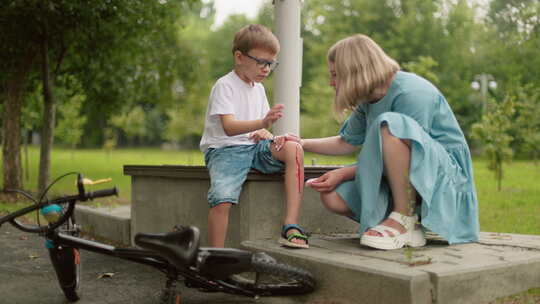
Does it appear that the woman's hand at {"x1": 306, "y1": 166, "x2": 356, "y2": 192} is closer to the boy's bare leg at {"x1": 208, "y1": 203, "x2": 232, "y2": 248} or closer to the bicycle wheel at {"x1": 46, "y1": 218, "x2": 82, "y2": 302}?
the boy's bare leg at {"x1": 208, "y1": 203, "x2": 232, "y2": 248}

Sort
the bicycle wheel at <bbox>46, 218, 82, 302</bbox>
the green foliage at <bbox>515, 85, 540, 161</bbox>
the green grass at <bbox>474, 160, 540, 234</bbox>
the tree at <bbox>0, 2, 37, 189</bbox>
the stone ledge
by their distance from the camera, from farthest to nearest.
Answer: the green foliage at <bbox>515, 85, 540, 161</bbox>
the tree at <bbox>0, 2, 37, 189</bbox>
the green grass at <bbox>474, 160, 540, 234</bbox>
the stone ledge
the bicycle wheel at <bbox>46, 218, 82, 302</bbox>

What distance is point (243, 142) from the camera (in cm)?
384

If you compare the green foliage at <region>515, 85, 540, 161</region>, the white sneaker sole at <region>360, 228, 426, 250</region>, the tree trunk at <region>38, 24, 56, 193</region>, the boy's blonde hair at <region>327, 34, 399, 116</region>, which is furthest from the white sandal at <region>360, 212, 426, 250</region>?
the green foliage at <region>515, 85, 540, 161</region>

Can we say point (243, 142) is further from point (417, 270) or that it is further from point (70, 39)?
point (70, 39)

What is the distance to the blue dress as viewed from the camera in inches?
124

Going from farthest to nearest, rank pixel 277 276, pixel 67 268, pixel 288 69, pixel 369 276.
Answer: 1. pixel 288 69
2. pixel 67 268
3. pixel 277 276
4. pixel 369 276

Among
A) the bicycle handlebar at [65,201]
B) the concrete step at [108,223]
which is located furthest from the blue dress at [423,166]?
the concrete step at [108,223]

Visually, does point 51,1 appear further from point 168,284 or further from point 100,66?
point 168,284

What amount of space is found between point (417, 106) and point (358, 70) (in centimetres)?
38

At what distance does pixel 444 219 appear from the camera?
129 inches

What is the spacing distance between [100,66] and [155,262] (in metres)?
9.45

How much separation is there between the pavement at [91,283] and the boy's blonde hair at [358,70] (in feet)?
3.91

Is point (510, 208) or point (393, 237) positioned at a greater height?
point (393, 237)

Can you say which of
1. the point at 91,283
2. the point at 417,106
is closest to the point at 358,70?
the point at 417,106
